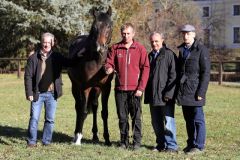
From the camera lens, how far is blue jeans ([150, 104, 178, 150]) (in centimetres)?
727

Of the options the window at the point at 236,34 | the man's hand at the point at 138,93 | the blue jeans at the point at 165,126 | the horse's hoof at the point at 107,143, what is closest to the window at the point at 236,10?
the window at the point at 236,34

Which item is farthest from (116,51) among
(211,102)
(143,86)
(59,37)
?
(59,37)

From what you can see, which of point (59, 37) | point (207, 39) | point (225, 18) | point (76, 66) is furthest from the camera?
point (225, 18)

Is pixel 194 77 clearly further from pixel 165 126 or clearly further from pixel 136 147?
pixel 136 147

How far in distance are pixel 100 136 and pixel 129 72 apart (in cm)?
237

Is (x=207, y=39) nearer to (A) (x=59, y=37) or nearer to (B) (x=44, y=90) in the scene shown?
(A) (x=59, y=37)

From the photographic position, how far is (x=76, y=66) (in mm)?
8047

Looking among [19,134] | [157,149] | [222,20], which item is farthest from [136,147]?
[222,20]

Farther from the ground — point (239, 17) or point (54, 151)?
point (239, 17)

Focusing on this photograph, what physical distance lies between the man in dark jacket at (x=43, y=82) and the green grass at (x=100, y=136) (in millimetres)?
350

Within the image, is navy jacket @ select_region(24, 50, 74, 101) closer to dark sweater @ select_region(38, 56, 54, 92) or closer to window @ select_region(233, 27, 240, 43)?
dark sweater @ select_region(38, 56, 54, 92)

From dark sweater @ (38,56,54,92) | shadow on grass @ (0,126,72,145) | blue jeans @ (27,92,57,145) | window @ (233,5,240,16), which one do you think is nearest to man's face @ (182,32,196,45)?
dark sweater @ (38,56,54,92)

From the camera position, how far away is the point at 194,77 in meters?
6.98

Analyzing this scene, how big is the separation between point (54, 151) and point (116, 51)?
184 centimetres
